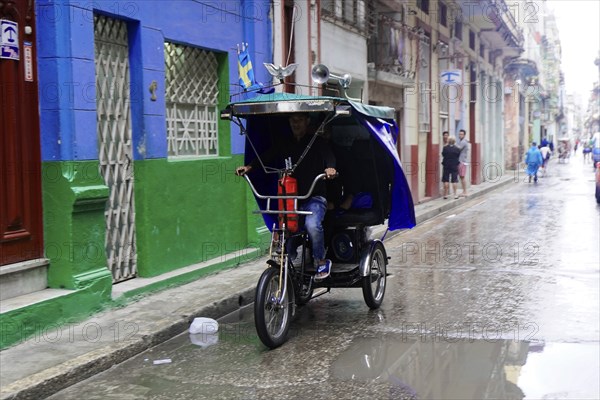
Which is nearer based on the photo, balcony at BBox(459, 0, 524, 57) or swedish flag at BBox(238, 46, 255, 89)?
swedish flag at BBox(238, 46, 255, 89)

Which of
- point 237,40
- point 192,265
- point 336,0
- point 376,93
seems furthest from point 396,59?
point 192,265

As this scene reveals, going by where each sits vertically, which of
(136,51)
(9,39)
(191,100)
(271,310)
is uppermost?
(136,51)

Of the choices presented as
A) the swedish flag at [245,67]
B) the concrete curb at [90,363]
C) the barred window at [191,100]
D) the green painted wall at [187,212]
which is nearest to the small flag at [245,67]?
the swedish flag at [245,67]

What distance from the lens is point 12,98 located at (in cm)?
634

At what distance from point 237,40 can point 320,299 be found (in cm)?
437

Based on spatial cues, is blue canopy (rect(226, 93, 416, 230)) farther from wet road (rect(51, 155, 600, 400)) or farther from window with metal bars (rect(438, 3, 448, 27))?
window with metal bars (rect(438, 3, 448, 27))

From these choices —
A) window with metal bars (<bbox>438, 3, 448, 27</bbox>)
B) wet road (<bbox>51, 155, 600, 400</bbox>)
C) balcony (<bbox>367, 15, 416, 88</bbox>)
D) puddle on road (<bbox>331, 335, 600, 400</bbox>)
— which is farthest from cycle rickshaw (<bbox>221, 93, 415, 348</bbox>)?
window with metal bars (<bbox>438, 3, 448, 27</bbox>)

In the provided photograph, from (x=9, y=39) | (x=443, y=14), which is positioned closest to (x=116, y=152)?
(x=9, y=39)

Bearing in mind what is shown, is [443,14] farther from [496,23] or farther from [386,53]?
[386,53]

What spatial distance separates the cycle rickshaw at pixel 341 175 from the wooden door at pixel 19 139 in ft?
5.94

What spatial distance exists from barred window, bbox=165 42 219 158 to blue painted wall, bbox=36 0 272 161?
0.70 feet

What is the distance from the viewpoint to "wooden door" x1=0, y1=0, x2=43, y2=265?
6266 millimetres

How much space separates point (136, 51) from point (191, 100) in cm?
145

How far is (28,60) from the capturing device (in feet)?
21.4
